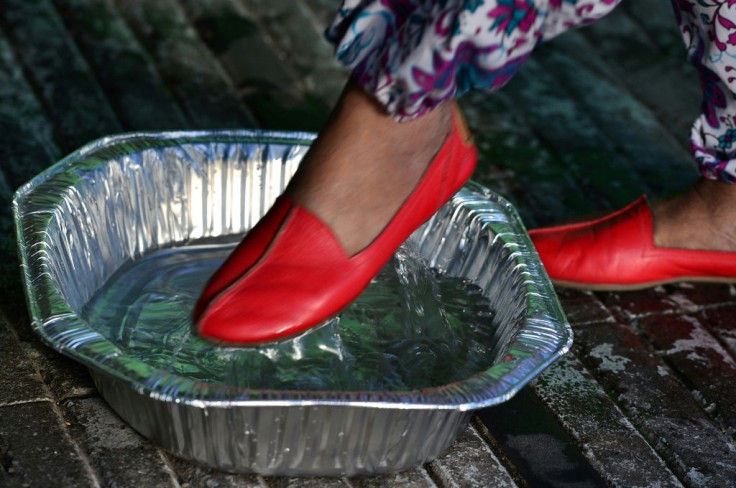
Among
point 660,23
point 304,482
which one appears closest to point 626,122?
point 660,23

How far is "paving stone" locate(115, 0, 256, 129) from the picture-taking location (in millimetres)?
2029

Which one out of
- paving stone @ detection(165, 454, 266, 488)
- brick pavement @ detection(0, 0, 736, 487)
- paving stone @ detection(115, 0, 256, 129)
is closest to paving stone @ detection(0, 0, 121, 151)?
brick pavement @ detection(0, 0, 736, 487)

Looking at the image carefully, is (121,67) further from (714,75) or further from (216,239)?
(714,75)

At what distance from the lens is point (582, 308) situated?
1684 mm

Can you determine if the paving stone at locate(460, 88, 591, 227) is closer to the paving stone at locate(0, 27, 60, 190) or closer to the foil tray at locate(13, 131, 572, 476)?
the foil tray at locate(13, 131, 572, 476)

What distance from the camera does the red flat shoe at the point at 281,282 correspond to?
124 centimetres

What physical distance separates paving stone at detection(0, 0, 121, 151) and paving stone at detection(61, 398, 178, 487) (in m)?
0.70

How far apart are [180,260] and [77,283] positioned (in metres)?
0.23

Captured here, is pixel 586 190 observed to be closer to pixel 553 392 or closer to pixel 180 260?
pixel 553 392

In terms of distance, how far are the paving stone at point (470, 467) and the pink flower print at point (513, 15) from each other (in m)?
0.53

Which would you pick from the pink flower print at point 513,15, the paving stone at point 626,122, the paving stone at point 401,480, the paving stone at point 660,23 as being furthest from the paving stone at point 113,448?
the paving stone at point 660,23

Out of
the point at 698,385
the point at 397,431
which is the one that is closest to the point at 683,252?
the point at 698,385

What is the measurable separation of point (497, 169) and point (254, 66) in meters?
0.56

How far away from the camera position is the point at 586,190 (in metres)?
1.99
